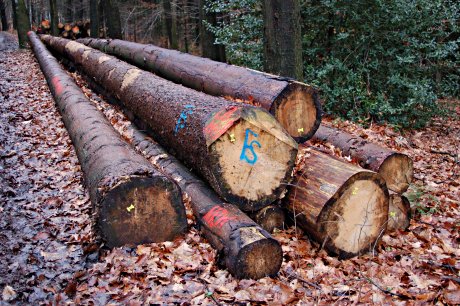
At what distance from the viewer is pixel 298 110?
488cm

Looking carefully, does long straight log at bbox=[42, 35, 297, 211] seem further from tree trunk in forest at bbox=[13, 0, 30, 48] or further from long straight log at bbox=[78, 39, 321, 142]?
tree trunk in forest at bbox=[13, 0, 30, 48]

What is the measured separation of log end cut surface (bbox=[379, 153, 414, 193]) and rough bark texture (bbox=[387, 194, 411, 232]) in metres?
0.12

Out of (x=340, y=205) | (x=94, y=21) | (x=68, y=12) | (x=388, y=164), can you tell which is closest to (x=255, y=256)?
(x=340, y=205)

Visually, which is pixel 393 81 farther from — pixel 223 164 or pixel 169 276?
pixel 169 276

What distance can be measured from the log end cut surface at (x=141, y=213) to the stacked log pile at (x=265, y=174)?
312mm

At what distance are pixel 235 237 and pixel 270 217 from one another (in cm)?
91

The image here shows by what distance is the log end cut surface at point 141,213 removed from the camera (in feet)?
12.2

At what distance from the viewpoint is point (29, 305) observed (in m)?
3.22

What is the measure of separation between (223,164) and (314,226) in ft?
3.80

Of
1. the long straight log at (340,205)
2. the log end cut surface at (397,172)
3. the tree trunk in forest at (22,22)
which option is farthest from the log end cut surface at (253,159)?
the tree trunk in forest at (22,22)

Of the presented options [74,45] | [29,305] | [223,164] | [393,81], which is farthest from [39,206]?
[74,45]

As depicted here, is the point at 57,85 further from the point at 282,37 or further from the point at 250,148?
the point at 250,148

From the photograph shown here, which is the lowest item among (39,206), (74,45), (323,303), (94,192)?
(323,303)

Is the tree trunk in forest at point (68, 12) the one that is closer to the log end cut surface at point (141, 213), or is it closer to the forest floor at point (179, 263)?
the forest floor at point (179, 263)
